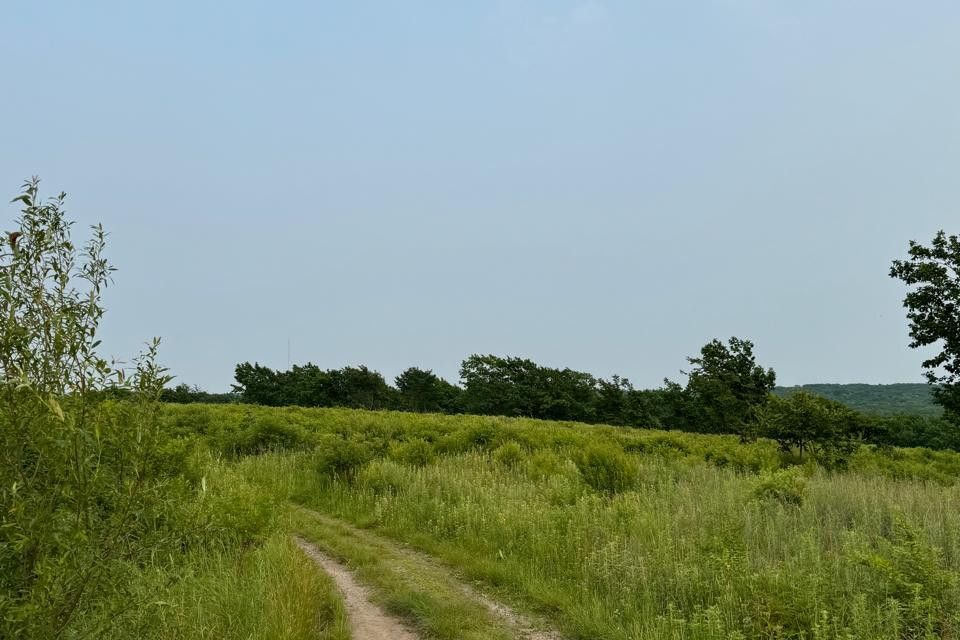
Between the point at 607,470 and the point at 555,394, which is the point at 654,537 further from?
the point at 555,394

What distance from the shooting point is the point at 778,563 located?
6438mm

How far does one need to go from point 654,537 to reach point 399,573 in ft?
11.8

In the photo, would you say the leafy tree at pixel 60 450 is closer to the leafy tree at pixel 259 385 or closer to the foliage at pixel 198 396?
the foliage at pixel 198 396

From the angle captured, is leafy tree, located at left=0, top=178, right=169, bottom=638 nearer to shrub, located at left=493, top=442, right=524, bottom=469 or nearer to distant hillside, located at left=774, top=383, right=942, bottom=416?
shrub, located at left=493, top=442, right=524, bottom=469

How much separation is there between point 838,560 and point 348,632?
17.8 feet

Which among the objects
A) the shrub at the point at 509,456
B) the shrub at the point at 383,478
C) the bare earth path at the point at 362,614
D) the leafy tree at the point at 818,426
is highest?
the leafy tree at the point at 818,426

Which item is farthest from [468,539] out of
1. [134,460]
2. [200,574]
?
[134,460]

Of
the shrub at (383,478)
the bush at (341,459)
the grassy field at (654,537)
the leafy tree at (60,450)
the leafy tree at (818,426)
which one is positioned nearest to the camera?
the leafy tree at (60,450)

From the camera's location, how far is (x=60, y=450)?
251cm

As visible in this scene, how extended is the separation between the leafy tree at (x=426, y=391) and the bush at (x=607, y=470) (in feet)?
215

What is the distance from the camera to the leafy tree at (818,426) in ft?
54.3

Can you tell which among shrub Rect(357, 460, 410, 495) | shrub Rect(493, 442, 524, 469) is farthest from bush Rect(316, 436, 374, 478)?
shrub Rect(493, 442, 524, 469)

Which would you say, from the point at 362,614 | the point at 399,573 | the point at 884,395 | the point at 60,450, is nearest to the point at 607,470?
the point at 399,573

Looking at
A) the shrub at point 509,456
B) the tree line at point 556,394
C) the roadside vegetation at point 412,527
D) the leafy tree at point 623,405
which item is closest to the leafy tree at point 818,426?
the roadside vegetation at point 412,527
